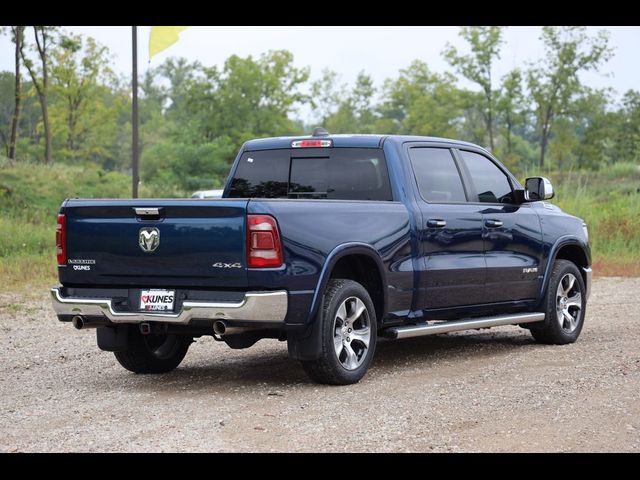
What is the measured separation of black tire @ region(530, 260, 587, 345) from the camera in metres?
9.83

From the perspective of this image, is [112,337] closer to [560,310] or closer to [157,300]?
[157,300]

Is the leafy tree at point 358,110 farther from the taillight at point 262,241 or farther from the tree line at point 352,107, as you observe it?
the taillight at point 262,241

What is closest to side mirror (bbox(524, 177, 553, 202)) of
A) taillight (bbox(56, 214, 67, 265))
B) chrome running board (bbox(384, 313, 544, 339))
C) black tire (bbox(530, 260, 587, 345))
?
black tire (bbox(530, 260, 587, 345))

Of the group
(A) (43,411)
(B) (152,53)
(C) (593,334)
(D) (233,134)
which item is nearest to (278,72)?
(D) (233,134)

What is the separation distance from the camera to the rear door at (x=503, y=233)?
29.8 feet

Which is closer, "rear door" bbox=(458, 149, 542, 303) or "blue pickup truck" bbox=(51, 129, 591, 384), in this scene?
"blue pickup truck" bbox=(51, 129, 591, 384)

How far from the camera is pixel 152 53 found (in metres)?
1.61

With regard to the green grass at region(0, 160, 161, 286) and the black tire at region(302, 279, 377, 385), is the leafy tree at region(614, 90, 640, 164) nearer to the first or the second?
the green grass at region(0, 160, 161, 286)

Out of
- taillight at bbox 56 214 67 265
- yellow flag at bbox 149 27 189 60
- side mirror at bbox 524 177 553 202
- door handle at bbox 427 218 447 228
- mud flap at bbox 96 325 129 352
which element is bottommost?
mud flap at bbox 96 325 129 352

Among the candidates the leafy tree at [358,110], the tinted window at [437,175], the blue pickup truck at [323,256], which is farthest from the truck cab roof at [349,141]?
the leafy tree at [358,110]

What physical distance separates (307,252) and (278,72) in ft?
186

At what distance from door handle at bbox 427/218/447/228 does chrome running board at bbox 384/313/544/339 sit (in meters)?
0.79

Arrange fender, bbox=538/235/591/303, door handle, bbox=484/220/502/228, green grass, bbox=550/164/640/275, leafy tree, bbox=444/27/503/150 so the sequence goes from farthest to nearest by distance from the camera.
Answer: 1. leafy tree, bbox=444/27/503/150
2. green grass, bbox=550/164/640/275
3. fender, bbox=538/235/591/303
4. door handle, bbox=484/220/502/228
